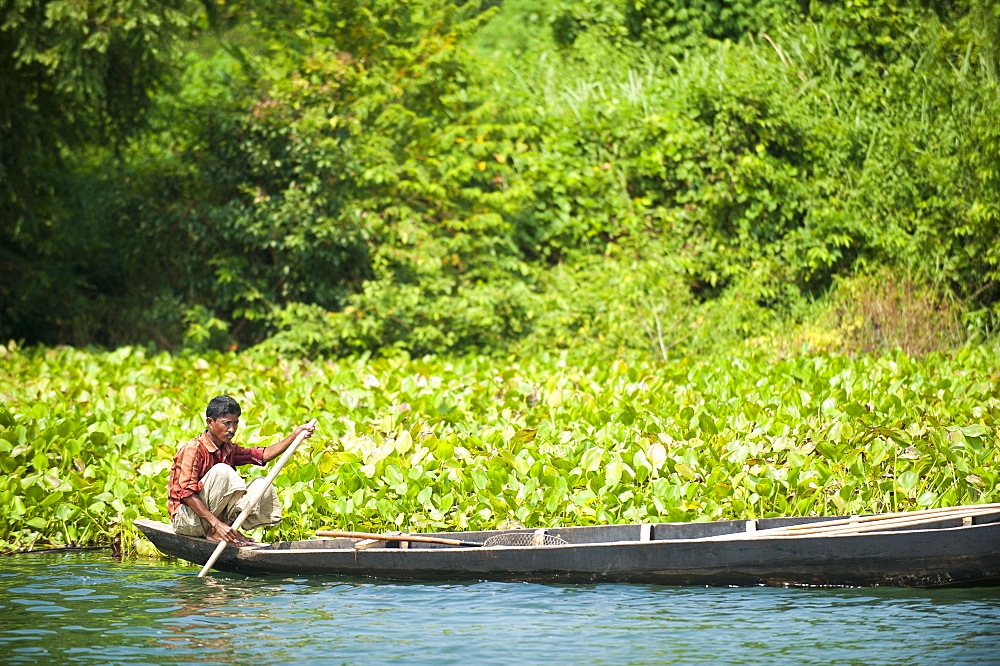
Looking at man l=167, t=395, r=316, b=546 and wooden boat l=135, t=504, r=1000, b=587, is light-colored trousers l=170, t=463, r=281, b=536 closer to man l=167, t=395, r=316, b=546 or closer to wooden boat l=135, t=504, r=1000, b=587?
man l=167, t=395, r=316, b=546

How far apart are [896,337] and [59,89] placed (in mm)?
9960

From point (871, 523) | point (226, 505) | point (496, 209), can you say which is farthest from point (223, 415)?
point (496, 209)

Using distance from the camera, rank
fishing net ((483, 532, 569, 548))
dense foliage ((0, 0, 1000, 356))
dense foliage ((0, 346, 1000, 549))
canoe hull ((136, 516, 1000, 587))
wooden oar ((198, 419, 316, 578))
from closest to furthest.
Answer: canoe hull ((136, 516, 1000, 587)), wooden oar ((198, 419, 316, 578)), fishing net ((483, 532, 569, 548)), dense foliage ((0, 346, 1000, 549)), dense foliage ((0, 0, 1000, 356))

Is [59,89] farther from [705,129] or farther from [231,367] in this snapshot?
[705,129]

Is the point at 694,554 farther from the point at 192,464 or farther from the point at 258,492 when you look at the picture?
the point at 192,464

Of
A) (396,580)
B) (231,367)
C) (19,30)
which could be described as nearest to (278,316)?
(231,367)

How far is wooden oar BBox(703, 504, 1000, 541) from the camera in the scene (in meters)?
6.25

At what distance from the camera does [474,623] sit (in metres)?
5.83

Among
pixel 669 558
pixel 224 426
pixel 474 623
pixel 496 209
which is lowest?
pixel 474 623

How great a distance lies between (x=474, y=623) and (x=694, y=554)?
1289 millimetres

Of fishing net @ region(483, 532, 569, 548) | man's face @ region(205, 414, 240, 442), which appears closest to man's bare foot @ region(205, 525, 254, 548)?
man's face @ region(205, 414, 240, 442)

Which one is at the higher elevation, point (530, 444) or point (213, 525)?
point (530, 444)

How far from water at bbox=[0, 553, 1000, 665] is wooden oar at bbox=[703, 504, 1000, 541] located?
0.30 metres

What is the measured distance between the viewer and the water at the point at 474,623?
17.3 ft
